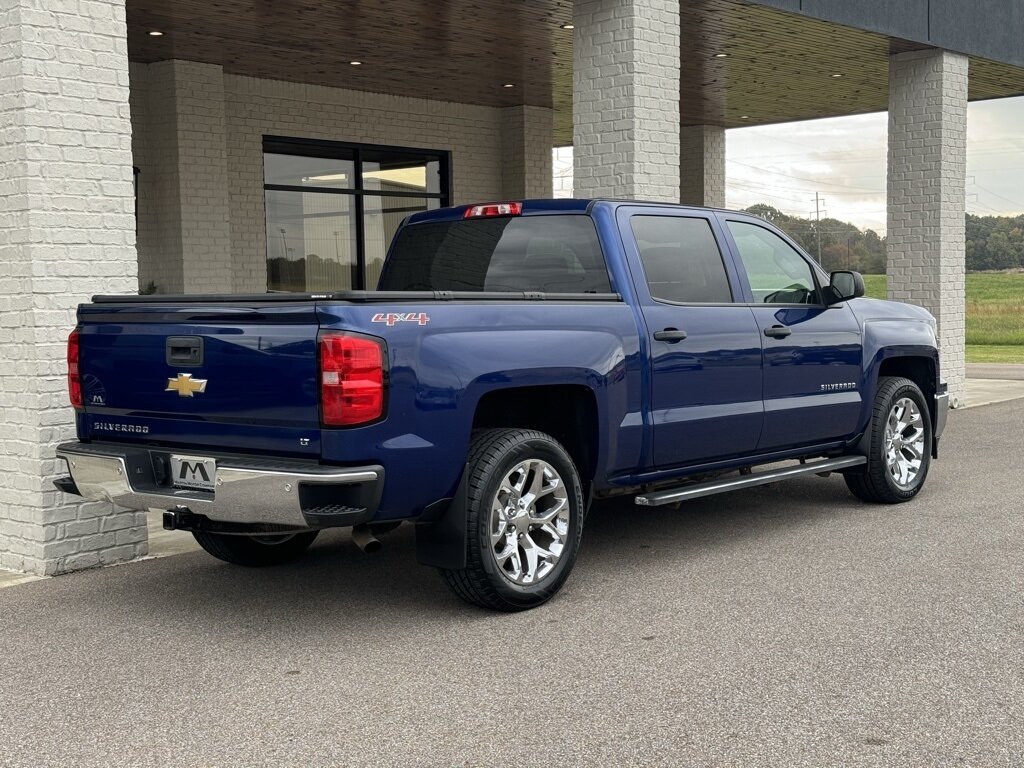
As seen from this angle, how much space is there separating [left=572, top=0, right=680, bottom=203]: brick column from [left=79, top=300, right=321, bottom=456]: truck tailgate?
6.08 m

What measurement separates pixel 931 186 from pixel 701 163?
702 centimetres

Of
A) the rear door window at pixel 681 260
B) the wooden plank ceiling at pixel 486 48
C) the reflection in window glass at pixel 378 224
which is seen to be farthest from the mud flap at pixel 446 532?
the reflection in window glass at pixel 378 224

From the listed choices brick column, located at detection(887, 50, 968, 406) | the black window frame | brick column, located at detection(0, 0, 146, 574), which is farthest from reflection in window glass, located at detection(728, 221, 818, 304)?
the black window frame

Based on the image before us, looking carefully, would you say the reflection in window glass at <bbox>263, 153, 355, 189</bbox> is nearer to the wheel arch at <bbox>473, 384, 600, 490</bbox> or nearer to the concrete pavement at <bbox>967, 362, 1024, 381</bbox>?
the concrete pavement at <bbox>967, 362, 1024, 381</bbox>

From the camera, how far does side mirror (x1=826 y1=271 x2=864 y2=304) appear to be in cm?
768

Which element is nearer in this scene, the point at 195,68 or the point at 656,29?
the point at 656,29

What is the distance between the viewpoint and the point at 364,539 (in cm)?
546

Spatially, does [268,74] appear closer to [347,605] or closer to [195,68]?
[195,68]

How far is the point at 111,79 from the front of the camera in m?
7.09

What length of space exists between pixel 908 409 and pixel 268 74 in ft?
33.5

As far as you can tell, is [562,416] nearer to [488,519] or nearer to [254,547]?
[488,519]

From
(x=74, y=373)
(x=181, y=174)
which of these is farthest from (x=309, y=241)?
(x=74, y=373)

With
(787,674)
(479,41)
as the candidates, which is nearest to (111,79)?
(787,674)

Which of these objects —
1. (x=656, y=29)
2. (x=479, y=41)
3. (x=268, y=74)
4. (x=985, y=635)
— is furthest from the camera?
(x=268, y=74)
